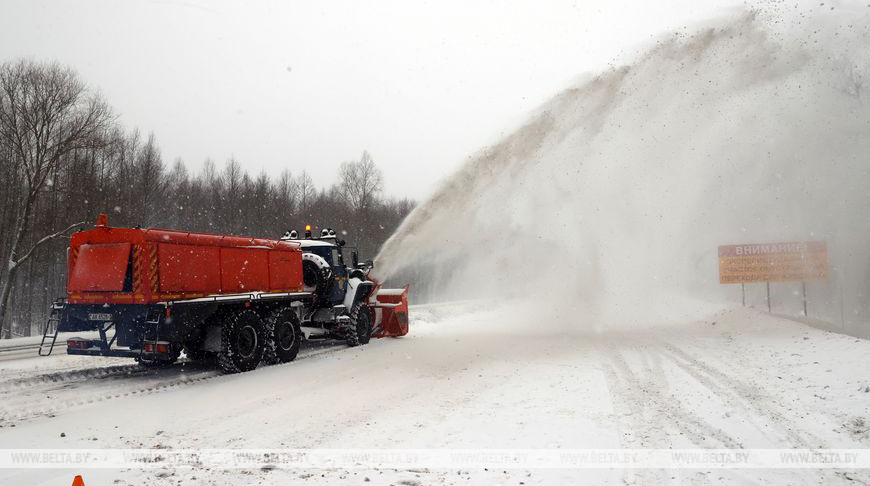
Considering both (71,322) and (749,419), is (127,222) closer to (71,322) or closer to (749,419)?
(71,322)

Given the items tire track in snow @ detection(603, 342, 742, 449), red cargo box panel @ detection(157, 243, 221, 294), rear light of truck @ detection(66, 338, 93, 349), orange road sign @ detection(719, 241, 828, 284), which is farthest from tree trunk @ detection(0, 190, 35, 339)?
orange road sign @ detection(719, 241, 828, 284)

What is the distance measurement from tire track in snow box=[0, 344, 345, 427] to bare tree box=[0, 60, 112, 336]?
1807 cm

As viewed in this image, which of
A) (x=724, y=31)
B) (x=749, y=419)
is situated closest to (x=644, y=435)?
(x=749, y=419)

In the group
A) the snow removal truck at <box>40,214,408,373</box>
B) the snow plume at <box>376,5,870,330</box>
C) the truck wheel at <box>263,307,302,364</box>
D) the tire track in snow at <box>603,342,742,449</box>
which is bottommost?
the tire track in snow at <box>603,342,742,449</box>

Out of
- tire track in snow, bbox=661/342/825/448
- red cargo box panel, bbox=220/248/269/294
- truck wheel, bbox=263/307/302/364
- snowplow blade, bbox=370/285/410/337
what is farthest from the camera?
snowplow blade, bbox=370/285/410/337

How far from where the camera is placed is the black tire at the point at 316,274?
48.0 ft

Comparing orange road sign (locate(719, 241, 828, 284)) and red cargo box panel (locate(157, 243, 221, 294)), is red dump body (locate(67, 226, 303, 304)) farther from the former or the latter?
orange road sign (locate(719, 241, 828, 284))

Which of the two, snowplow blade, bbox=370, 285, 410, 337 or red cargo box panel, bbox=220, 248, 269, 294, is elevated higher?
red cargo box panel, bbox=220, 248, 269, 294

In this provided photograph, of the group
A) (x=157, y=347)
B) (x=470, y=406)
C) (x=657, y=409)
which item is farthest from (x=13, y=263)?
(x=657, y=409)

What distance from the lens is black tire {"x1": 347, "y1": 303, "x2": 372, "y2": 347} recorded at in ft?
49.7

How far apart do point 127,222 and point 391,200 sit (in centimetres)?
5368

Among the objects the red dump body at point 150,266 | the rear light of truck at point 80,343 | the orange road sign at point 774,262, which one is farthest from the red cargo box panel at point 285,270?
the orange road sign at point 774,262

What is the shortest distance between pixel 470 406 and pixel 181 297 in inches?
236

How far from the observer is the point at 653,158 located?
59.1ft
